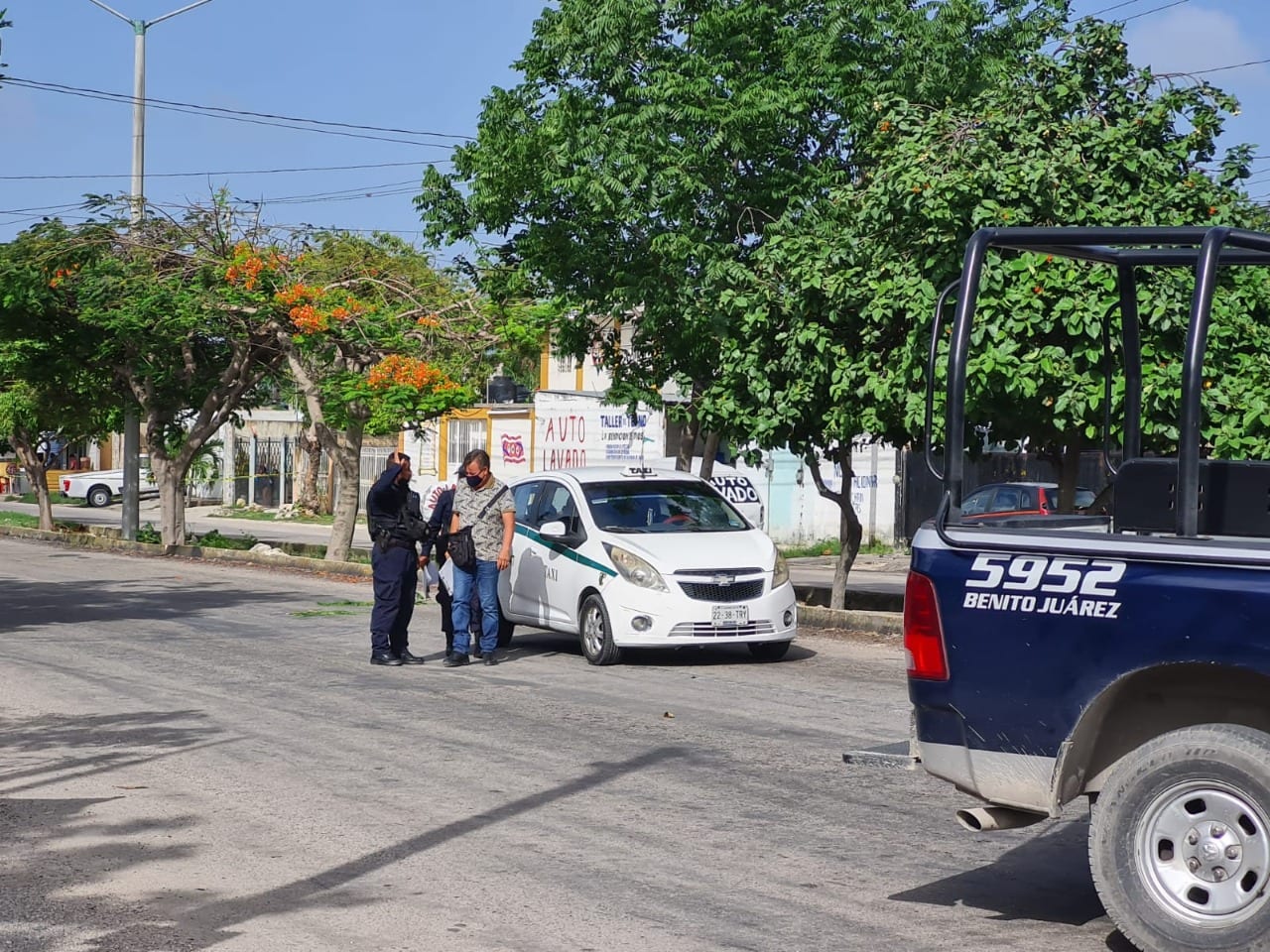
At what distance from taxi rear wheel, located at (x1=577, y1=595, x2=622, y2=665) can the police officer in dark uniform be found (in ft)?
5.14

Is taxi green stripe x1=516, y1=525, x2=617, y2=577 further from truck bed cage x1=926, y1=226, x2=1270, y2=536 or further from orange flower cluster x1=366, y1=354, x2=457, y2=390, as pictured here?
orange flower cluster x1=366, y1=354, x2=457, y2=390

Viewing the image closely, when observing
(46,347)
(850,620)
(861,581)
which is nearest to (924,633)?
(850,620)

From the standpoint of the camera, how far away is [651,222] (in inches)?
743

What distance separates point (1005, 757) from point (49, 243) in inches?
1015

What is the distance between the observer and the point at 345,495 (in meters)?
27.0

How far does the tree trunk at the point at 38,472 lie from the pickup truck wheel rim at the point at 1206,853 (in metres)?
36.0

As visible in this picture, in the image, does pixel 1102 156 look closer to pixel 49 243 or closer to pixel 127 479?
pixel 49 243

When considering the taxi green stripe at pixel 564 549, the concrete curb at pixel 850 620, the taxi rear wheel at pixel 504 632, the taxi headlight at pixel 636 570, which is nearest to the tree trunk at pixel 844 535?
Result: the concrete curb at pixel 850 620

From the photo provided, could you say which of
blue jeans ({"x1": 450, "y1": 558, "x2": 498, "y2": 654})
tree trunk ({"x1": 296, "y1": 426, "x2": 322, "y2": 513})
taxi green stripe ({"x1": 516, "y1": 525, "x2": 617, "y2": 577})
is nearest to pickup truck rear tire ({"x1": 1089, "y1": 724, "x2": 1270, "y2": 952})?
taxi green stripe ({"x1": 516, "y1": 525, "x2": 617, "y2": 577})

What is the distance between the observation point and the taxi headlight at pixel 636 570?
14219mm

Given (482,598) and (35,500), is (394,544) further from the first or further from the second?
(35,500)

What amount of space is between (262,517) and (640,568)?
37895 millimetres

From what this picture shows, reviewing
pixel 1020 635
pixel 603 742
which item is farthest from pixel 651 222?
pixel 1020 635

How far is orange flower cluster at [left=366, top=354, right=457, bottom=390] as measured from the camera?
24.0 meters
